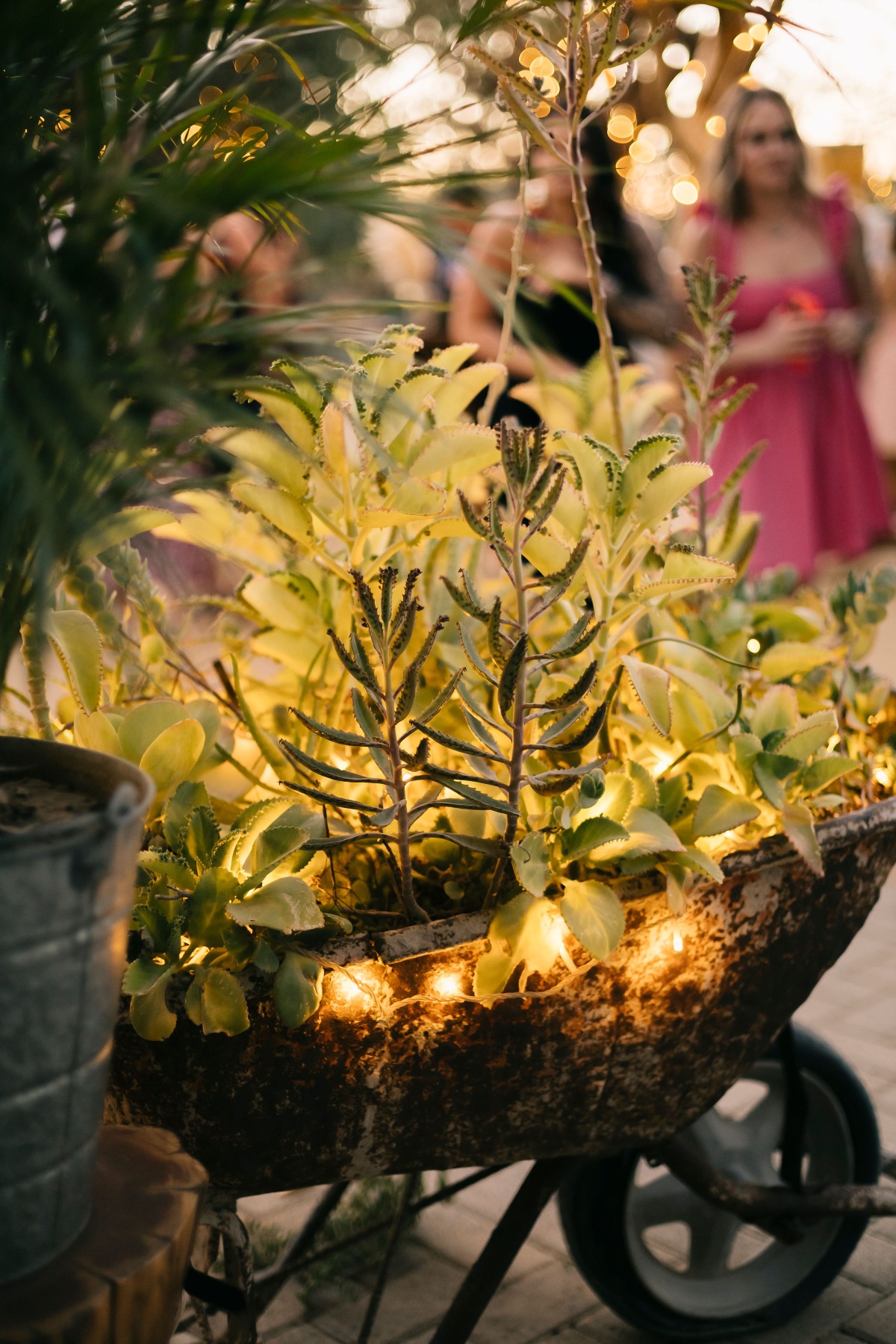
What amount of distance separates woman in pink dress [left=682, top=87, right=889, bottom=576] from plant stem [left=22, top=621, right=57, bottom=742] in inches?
120

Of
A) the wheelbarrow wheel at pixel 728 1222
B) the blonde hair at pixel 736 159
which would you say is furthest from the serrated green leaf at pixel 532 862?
the blonde hair at pixel 736 159

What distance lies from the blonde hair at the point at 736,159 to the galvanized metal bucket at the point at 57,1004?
3.41 meters

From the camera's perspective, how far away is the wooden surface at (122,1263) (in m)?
0.58

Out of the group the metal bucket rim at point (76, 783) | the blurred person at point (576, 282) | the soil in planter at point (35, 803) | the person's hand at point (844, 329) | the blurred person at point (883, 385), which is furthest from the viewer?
the blurred person at point (883, 385)

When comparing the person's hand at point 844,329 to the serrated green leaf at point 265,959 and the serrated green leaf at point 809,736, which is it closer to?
the serrated green leaf at point 809,736

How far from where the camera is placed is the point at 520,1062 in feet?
2.92

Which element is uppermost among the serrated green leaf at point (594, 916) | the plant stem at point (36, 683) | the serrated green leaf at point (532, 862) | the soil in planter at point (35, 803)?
the plant stem at point (36, 683)

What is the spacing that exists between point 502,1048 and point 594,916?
135mm

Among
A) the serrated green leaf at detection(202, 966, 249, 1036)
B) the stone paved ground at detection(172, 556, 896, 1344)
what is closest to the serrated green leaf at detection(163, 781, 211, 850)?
the serrated green leaf at detection(202, 966, 249, 1036)

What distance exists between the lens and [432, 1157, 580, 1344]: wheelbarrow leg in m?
1.08

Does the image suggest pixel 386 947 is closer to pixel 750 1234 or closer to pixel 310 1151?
pixel 310 1151

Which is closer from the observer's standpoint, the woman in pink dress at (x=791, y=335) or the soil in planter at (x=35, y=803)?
the soil in planter at (x=35, y=803)

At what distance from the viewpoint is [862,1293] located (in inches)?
58.9

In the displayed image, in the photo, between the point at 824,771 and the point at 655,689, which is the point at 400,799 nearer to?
the point at 655,689
